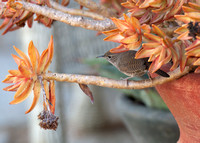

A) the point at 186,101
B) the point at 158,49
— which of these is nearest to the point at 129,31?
the point at 158,49

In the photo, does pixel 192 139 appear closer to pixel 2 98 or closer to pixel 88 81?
pixel 88 81

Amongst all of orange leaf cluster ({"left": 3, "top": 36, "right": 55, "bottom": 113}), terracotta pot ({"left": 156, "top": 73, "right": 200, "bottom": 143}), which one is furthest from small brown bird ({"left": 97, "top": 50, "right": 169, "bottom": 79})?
orange leaf cluster ({"left": 3, "top": 36, "right": 55, "bottom": 113})

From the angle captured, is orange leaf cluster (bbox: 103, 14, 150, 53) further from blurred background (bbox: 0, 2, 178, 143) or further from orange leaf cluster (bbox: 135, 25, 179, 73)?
blurred background (bbox: 0, 2, 178, 143)

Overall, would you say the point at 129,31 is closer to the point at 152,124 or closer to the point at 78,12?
the point at 78,12

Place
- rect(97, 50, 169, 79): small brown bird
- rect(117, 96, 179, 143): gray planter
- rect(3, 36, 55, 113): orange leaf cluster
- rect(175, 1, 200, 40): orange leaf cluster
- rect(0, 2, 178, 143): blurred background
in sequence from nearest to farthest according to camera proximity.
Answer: rect(175, 1, 200, 40): orange leaf cluster, rect(3, 36, 55, 113): orange leaf cluster, rect(97, 50, 169, 79): small brown bird, rect(117, 96, 179, 143): gray planter, rect(0, 2, 178, 143): blurred background

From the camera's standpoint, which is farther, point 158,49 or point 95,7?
point 95,7

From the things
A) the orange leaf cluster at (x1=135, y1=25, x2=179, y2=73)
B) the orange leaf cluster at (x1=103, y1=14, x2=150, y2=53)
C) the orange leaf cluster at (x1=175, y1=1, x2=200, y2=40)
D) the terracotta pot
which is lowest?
the terracotta pot
